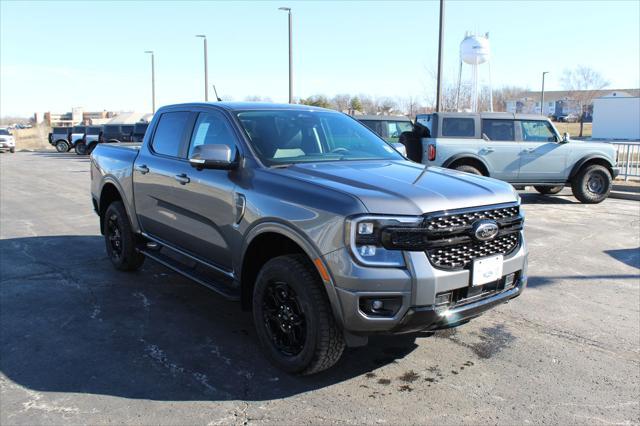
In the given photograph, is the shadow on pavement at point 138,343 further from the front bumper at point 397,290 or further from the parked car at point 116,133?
the parked car at point 116,133

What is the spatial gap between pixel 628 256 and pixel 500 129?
510 cm

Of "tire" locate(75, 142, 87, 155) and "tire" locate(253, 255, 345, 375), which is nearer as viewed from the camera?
"tire" locate(253, 255, 345, 375)

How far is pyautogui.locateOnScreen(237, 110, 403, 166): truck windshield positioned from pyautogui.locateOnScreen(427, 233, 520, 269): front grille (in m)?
1.37

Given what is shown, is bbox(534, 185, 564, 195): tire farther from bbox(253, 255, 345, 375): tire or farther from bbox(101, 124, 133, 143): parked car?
bbox(101, 124, 133, 143): parked car

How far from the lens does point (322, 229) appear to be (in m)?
3.29

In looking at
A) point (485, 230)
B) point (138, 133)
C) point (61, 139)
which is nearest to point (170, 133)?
point (485, 230)

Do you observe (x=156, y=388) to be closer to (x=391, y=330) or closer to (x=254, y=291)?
(x=254, y=291)

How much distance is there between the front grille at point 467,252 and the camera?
3.29 metres

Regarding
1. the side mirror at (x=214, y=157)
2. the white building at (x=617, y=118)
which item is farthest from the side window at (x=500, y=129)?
the white building at (x=617, y=118)

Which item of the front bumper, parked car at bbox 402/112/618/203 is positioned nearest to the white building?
parked car at bbox 402/112/618/203

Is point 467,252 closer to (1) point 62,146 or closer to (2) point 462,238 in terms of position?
(2) point 462,238

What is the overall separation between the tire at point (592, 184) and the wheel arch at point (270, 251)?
9964 millimetres

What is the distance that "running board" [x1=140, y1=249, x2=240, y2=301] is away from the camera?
13.4ft

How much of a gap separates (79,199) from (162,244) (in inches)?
328
